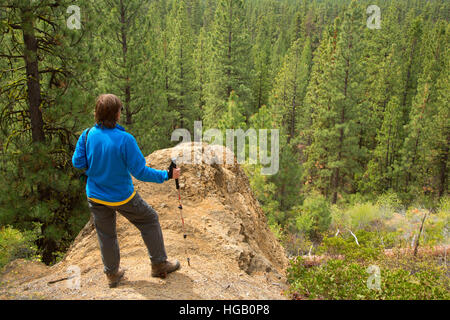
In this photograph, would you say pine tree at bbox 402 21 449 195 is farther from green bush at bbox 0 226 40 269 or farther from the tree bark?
green bush at bbox 0 226 40 269

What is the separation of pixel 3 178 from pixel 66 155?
124cm

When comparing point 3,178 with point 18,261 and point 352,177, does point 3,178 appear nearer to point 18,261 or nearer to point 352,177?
point 18,261

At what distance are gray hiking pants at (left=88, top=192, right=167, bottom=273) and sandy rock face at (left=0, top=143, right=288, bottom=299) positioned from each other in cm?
29

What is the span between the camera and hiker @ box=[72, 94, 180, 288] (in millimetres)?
2838

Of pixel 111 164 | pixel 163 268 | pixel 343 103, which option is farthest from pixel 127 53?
pixel 343 103

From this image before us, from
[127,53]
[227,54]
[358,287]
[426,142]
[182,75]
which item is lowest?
[426,142]

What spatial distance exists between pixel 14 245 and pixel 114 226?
3086mm

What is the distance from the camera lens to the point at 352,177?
26297 mm

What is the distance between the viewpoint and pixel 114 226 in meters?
3.17

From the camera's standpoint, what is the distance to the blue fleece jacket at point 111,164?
285 centimetres

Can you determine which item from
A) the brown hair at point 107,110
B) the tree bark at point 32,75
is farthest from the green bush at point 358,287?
the tree bark at point 32,75

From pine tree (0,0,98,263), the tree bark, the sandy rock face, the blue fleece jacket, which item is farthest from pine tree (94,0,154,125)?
the blue fleece jacket

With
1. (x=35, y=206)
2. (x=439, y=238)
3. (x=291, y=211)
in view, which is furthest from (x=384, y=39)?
(x=35, y=206)

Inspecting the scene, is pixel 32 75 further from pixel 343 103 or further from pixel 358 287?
pixel 343 103
